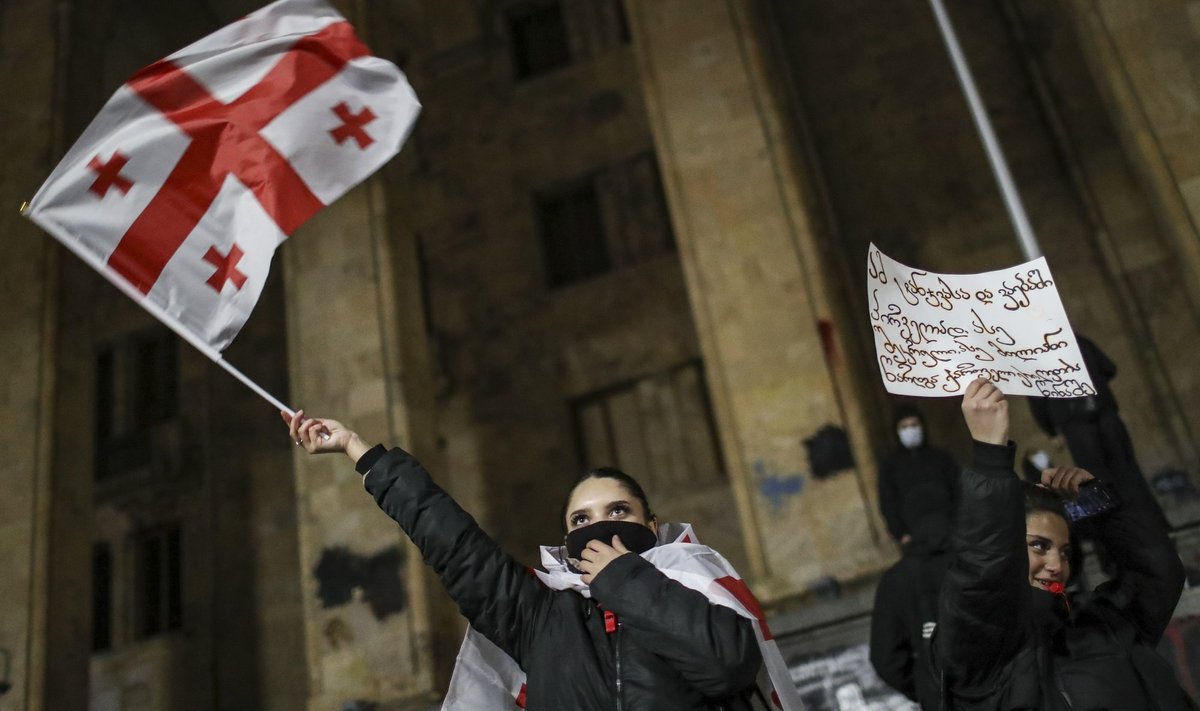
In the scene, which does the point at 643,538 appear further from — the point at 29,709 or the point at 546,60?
the point at 546,60

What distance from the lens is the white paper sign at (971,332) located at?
3.28m

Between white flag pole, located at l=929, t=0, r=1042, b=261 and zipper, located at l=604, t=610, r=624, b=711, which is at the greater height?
white flag pole, located at l=929, t=0, r=1042, b=261

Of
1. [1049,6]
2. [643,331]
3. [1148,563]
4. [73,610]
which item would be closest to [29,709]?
[73,610]

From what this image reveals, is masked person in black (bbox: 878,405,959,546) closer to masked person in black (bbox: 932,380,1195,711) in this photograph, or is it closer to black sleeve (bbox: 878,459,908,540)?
black sleeve (bbox: 878,459,908,540)

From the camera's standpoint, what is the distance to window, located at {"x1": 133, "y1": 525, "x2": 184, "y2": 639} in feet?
46.1

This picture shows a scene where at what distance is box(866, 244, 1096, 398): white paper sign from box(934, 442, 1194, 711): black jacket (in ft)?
1.40

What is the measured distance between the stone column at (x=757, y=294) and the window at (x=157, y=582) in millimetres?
8686

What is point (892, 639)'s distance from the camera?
5.06 metres

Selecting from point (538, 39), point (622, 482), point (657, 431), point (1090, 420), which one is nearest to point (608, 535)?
point (622, 482)

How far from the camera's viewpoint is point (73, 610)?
10.2 metres

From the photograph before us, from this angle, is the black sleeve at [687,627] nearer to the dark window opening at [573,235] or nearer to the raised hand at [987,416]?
the raised hand at [987,416]

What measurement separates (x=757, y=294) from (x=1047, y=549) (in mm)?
5719

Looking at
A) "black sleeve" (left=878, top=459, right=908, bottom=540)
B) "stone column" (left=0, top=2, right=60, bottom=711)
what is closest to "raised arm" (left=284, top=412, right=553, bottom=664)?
"black sleeve" (left=878, top=459, right=908, bottom=540)

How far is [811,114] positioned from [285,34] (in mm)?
8631
